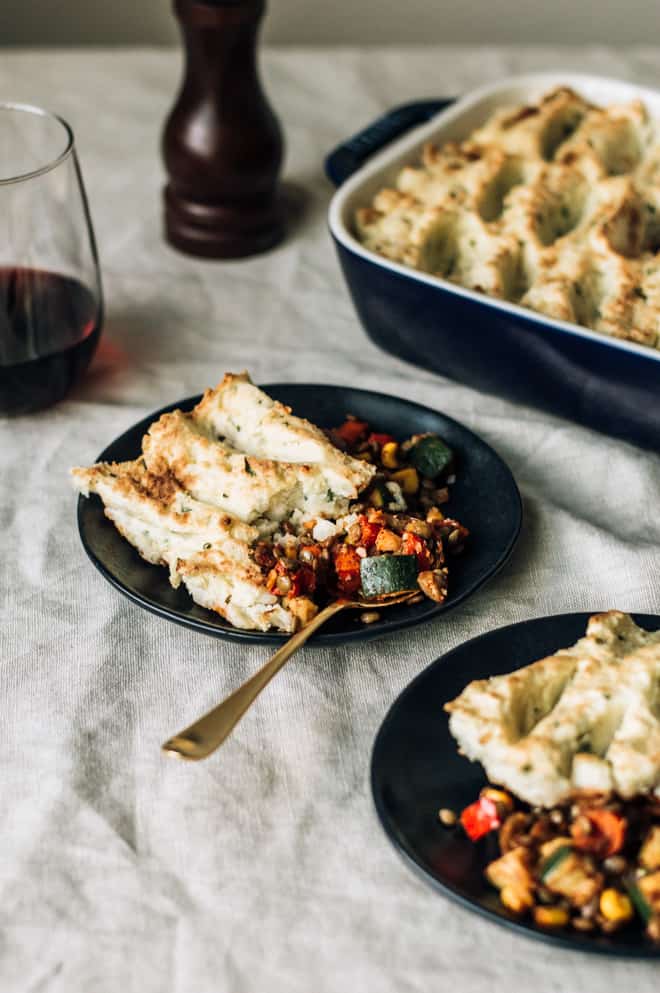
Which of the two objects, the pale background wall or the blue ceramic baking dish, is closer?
the blue ceramic baking dish

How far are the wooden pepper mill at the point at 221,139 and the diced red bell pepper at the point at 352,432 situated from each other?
67 cm

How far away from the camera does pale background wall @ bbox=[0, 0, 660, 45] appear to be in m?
3.43

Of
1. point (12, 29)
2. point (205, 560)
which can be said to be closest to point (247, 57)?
point (205, 560)

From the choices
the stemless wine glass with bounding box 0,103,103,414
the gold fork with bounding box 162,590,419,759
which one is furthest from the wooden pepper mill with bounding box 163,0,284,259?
the gold fork with bounding box 162,590,419,759

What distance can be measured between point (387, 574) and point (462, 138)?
1120 millimetres

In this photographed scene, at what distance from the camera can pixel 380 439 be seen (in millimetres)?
1586

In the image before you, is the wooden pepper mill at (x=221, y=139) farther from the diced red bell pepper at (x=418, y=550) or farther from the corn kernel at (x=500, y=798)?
the corn kernel at (x=500, y=798)

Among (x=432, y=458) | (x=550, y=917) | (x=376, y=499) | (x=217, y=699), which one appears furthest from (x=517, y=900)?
(x=432, y=458)

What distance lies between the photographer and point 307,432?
4.75 feet

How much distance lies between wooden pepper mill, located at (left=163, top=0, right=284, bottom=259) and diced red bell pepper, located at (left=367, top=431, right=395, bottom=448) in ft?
2.27

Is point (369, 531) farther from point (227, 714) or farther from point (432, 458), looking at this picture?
point (227, 714)

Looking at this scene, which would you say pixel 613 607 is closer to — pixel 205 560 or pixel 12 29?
A: pixel 205 560

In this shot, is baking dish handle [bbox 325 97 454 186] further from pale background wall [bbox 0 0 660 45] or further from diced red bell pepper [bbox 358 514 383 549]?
pale background wall [bbox 0 0 660 45]

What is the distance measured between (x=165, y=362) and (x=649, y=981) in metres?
1.26
